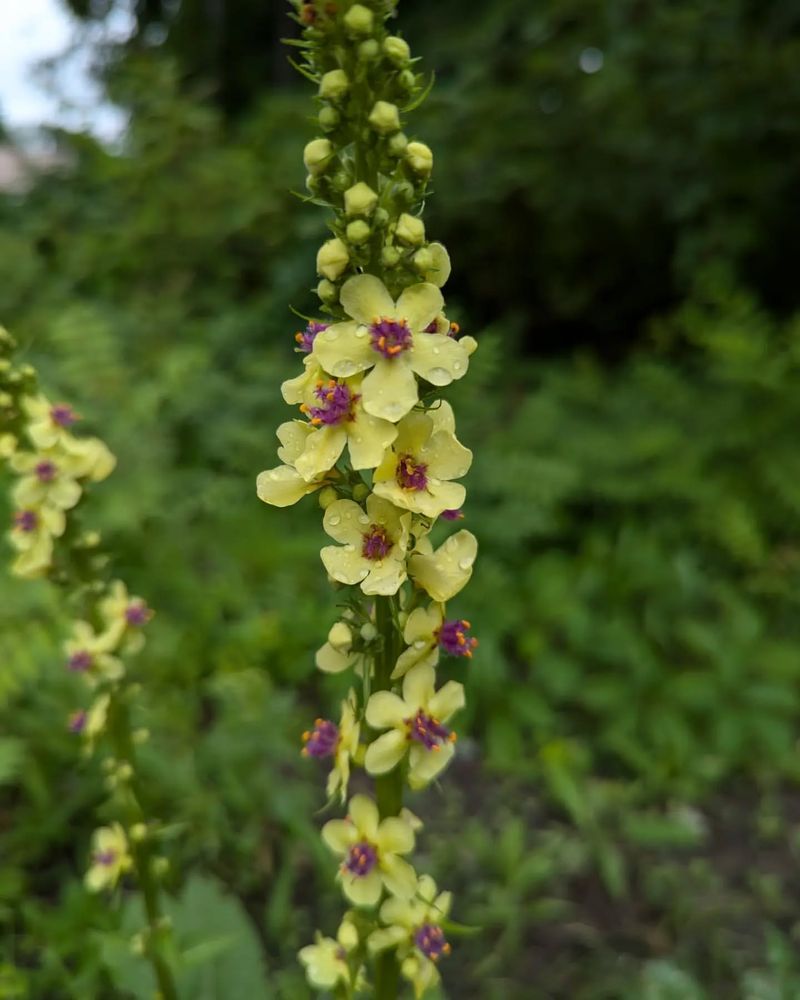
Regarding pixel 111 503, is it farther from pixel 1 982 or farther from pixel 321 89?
pixel 321 89

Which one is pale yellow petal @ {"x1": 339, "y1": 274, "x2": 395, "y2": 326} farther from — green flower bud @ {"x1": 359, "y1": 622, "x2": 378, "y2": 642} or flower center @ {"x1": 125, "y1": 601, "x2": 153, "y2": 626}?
flower center @ {"x1": 125, "y1": 601, "x2": 153, "y2": 626}

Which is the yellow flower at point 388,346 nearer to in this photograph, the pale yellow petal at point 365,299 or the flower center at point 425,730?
the pale yellow petal at point 365,299

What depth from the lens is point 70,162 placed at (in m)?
7.34

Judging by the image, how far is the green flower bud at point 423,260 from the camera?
1473 mm

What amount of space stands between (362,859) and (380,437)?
0.87 metres

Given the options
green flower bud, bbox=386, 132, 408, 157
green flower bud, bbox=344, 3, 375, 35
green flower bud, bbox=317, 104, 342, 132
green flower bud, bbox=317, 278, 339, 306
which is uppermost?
green flower bud, bbox=344, 3, 375, 35

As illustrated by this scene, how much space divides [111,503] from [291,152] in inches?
131

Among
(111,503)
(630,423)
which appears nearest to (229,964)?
(111,503)

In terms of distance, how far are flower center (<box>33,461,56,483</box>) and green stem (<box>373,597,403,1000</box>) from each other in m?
1.02

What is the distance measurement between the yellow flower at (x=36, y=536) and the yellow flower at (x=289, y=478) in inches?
32.9

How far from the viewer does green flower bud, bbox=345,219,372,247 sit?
1.42 m

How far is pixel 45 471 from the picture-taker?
2162 mm

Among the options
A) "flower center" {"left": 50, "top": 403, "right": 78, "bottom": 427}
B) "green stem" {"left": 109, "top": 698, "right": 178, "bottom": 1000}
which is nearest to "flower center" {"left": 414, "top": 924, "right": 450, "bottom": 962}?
"green stem" {"left": 109, "top": 698, "right": 178, "bottom": 1000}

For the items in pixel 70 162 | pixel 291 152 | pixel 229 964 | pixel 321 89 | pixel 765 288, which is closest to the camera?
pixel 321 89
